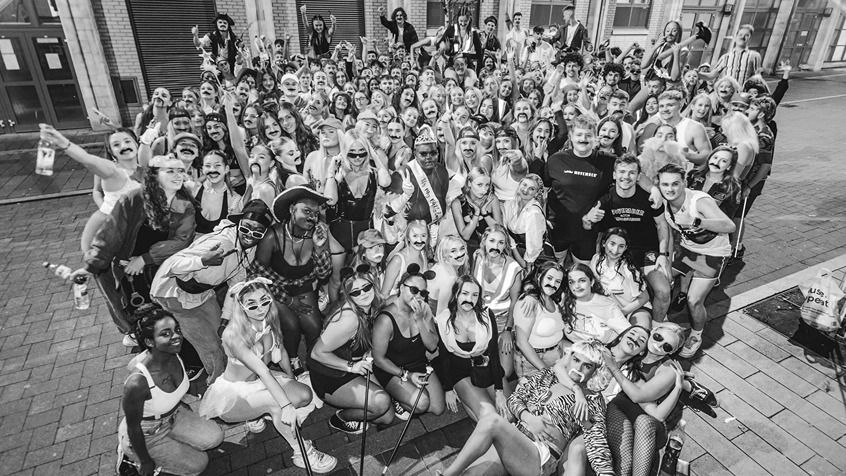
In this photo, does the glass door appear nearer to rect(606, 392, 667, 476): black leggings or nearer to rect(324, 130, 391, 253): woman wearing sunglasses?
rect(324, 130, 391, 253): woman wearing sunglasses

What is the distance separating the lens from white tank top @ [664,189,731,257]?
16.5ft

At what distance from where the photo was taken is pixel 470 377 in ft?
14.8

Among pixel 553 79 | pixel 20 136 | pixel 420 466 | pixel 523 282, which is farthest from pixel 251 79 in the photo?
pixel 20 136

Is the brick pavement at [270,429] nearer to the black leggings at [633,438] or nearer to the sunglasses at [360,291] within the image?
the black leggings at [633,438]

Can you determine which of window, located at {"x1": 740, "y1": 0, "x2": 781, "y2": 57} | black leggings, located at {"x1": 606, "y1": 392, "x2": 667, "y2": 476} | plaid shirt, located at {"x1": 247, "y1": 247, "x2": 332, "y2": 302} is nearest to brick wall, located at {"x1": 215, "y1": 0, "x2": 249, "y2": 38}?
plaid shirt, located at {"x1": 247, "y1": 247, "x2": 332, "y2": 302}

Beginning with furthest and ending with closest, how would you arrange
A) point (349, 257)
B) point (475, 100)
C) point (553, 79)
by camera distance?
point (553, 79)
point (475, 100)
point (349, 257)

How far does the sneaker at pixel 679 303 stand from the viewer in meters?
6.22

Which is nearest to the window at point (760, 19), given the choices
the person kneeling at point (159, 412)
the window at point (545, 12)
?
the window at point (545, 12)

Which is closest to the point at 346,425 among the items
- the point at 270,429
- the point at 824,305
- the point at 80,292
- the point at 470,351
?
the point at 270,429

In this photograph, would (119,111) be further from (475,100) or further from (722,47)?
(722,47)

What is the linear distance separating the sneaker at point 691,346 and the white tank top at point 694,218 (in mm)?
1072

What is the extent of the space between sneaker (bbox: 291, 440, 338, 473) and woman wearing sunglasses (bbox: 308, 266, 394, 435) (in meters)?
0.44

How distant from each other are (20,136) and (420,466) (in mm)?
16191

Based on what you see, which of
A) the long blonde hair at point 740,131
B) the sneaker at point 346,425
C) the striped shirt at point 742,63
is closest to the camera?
the sneaker at point 346,425
